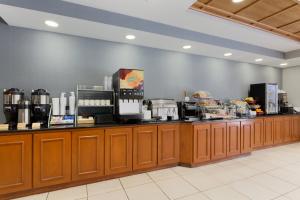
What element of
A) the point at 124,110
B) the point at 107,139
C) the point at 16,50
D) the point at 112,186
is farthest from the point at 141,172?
the point at 16,50

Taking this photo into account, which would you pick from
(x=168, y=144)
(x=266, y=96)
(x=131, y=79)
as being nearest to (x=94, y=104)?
(x=131, y=79)

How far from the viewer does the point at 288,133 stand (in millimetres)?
5145

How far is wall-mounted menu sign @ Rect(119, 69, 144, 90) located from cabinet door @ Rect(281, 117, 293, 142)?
4.54 m

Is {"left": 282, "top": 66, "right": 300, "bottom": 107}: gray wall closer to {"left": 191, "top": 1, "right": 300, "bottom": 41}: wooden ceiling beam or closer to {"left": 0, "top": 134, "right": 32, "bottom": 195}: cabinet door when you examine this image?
{"left": 191, "top": 1, "right": 300, "bottom": 41}: wooden ceiling beam

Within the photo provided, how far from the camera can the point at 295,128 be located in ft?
17.4

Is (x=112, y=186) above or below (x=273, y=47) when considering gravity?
below

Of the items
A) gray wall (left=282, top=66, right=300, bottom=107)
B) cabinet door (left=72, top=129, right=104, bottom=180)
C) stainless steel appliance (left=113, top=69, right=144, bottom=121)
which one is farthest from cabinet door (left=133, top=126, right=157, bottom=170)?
gray wall (left=282, top=66, right=300, bottom=107)

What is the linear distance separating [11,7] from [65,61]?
1.05m

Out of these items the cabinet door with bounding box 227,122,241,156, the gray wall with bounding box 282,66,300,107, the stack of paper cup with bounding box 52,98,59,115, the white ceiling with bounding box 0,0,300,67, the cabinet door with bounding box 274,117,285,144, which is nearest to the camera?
Result: the white ceiling with bounding box 0,0,300,67

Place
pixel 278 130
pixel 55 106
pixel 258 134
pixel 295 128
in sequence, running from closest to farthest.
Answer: pixel 55 106 → pixel 258 134 → pixel 278 130 → pixel 295 128

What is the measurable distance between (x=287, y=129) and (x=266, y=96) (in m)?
1.21

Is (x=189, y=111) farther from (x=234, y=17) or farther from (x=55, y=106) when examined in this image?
(x=55, y=106)

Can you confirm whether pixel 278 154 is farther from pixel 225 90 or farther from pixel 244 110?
pixel 225 90

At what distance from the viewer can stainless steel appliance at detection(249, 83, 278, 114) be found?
5.01m
